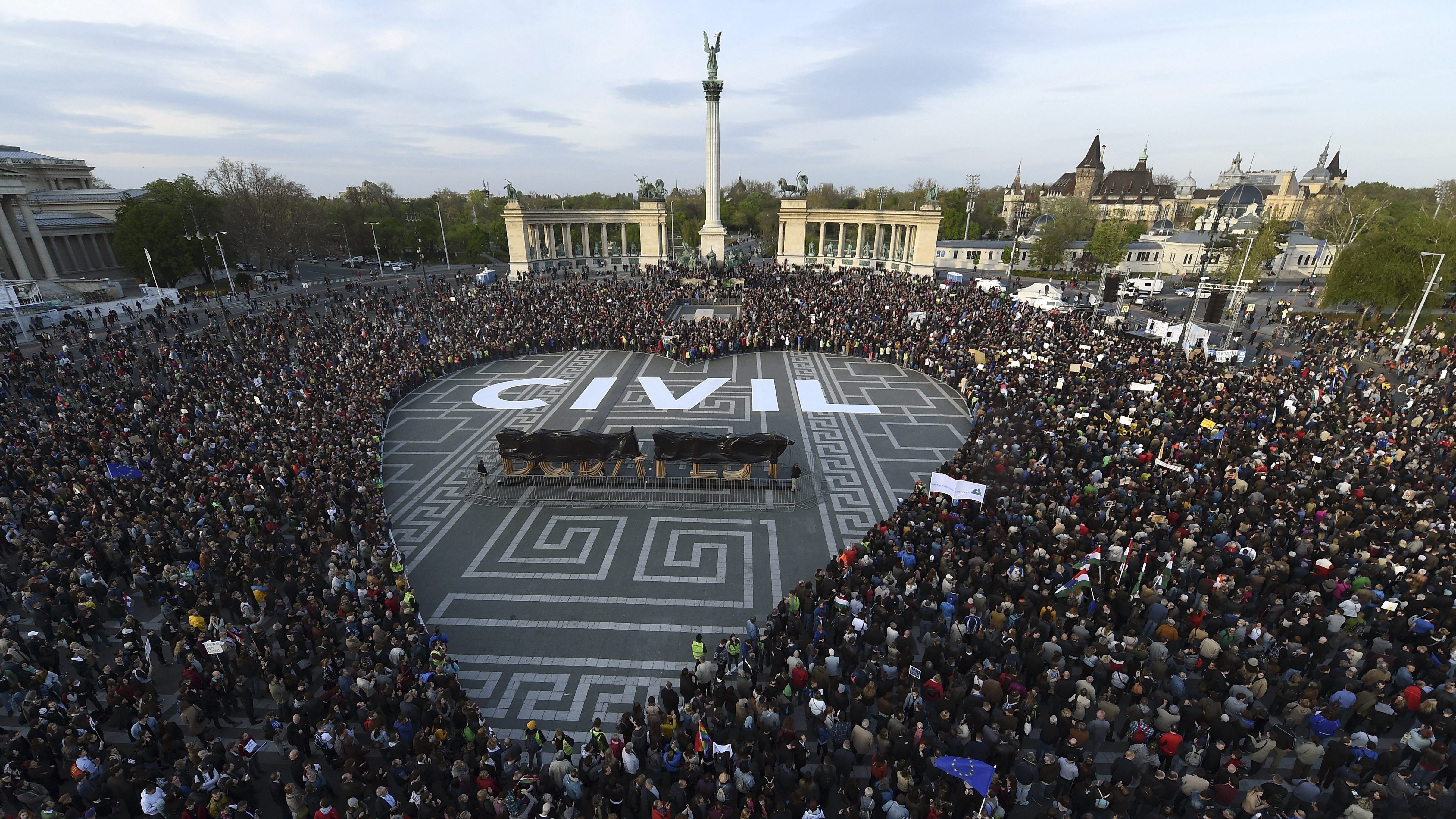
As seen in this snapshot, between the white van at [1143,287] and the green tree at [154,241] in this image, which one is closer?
the green tree at [154,241]

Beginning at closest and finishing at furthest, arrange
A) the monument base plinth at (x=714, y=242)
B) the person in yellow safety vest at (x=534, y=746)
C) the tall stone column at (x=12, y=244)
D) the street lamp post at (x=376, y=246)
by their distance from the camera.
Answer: the person in yellow safety vest at (x=534, y=746) → the tall stone column at (x=12, y=244) → the monument base plinth at (x=714, y=242) → the street lamp post at (x=376, y=246)

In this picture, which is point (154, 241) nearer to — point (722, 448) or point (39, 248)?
point (39, 248)

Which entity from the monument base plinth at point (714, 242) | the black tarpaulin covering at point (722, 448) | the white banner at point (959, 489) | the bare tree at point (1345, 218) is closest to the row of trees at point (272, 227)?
the monument base plinth at point (714, 242)

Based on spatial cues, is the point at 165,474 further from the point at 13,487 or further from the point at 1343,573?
the point at 1343,573

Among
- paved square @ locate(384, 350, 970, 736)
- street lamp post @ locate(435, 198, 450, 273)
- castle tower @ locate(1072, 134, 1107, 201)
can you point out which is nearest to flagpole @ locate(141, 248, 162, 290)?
street lamp post @ locate(435, 198, 450, 273)

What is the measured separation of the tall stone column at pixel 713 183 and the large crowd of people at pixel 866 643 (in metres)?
42.4

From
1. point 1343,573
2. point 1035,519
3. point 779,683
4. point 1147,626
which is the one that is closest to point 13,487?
point 779,683

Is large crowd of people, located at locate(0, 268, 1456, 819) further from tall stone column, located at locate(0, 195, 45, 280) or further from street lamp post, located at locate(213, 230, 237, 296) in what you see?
tall stone column, located at locate(0, 195, 45, 280)

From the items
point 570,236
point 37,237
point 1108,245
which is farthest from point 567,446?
point 1108,245

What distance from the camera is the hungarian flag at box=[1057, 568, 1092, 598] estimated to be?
11.5 meters

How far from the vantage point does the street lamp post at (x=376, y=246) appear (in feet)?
218

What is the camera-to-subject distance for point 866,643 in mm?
11453

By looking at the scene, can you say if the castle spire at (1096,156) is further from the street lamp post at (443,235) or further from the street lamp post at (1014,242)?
the street lamp post at (443,235)

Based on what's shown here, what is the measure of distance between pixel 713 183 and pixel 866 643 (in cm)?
5308
